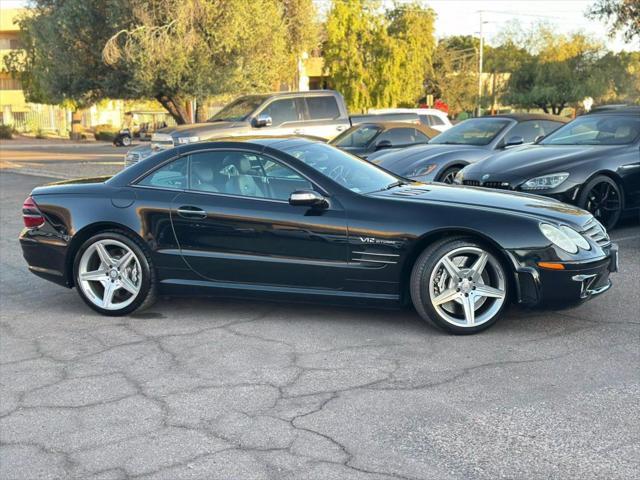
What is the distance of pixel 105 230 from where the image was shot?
6.52m

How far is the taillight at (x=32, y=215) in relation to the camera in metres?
6.73

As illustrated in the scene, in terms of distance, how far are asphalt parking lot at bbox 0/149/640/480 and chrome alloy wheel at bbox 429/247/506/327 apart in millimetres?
191

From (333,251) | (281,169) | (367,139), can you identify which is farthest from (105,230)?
(367,139)

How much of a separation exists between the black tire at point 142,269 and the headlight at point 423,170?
572 cm

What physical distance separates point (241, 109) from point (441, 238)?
12.1 meters

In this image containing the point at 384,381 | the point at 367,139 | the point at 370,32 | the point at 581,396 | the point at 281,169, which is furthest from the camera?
the point at 370,32

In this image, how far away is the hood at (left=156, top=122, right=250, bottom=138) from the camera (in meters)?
15.9

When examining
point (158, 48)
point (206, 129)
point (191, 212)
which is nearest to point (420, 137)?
point (206, 129)

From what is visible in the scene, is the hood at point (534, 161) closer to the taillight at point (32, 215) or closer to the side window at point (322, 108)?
the taillight at point (32, 215)

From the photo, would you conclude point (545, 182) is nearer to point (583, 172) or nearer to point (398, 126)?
point (583, 172)

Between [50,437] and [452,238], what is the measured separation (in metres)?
3.04

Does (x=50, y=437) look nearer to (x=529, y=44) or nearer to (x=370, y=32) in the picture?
(x=370, y=32)

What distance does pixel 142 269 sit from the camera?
20.9ft

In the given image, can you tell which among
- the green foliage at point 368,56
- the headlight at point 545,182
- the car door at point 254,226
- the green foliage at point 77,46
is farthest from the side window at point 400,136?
the green foliage at point 368,56
